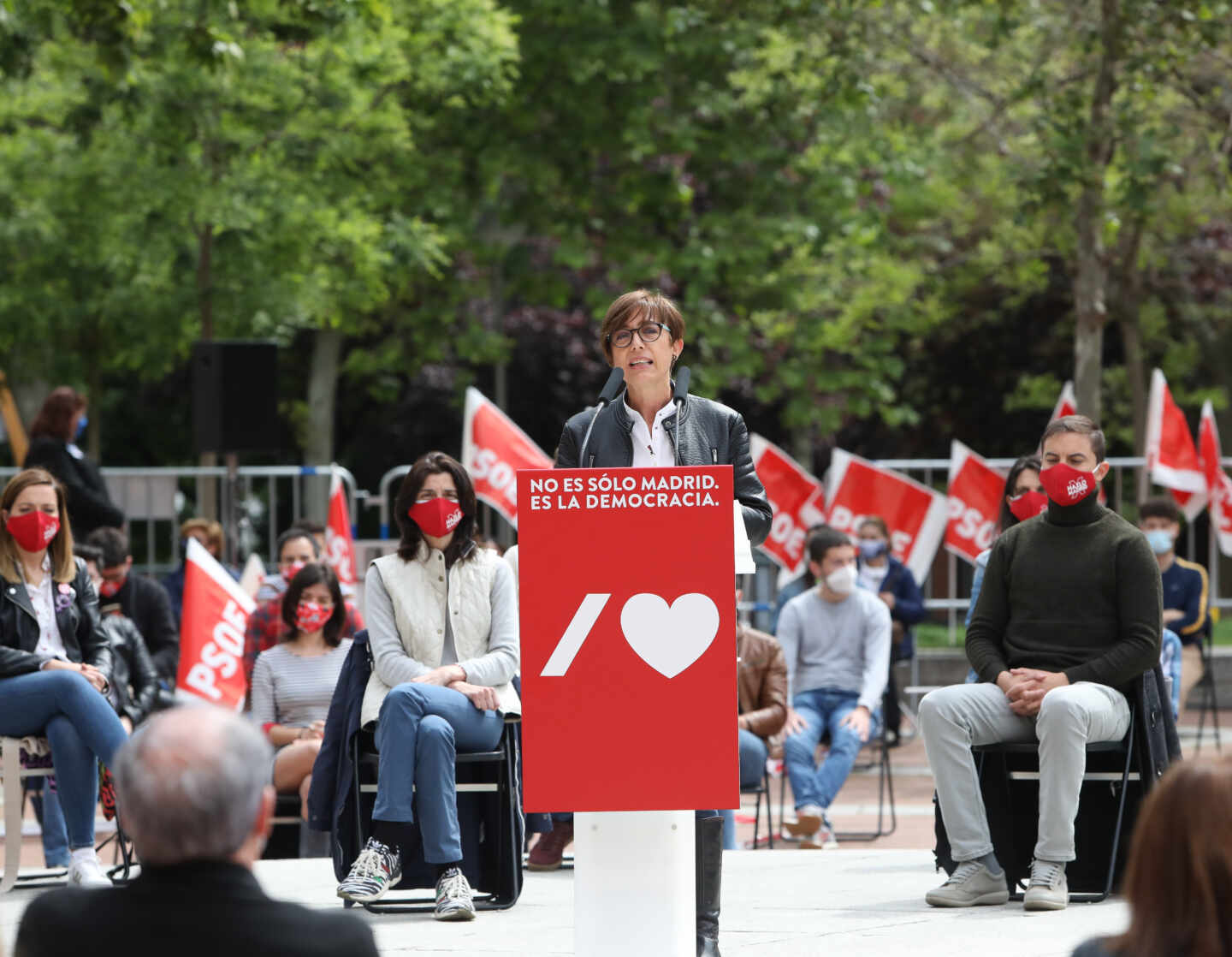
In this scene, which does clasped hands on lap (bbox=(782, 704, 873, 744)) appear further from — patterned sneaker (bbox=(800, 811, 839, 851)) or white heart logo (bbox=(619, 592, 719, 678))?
white heart logo (bbox=(619, 592, 719, 678))

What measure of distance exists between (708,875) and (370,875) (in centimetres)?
165

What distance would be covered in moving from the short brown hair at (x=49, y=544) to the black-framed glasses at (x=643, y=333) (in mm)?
3252

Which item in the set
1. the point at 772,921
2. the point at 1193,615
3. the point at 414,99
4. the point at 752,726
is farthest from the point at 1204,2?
the point at 414,99

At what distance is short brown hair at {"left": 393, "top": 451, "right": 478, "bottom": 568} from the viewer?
7152 mm

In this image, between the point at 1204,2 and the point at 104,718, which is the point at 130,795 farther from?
the point at 1204,2

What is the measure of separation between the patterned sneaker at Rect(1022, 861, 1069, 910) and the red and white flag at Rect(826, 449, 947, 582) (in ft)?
27.8

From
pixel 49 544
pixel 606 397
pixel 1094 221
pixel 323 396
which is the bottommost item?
pixel 49 544

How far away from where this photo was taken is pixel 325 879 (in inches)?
302

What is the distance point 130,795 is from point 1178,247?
23511 mm

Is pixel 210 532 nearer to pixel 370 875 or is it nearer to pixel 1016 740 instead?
pixel 370 875

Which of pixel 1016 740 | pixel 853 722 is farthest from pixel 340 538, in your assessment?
pixel 1016 740

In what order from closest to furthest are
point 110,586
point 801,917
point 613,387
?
point 613,387 → point 801,917 → point 110,586

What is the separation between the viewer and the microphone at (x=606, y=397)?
5398mm

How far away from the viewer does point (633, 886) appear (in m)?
5.08
